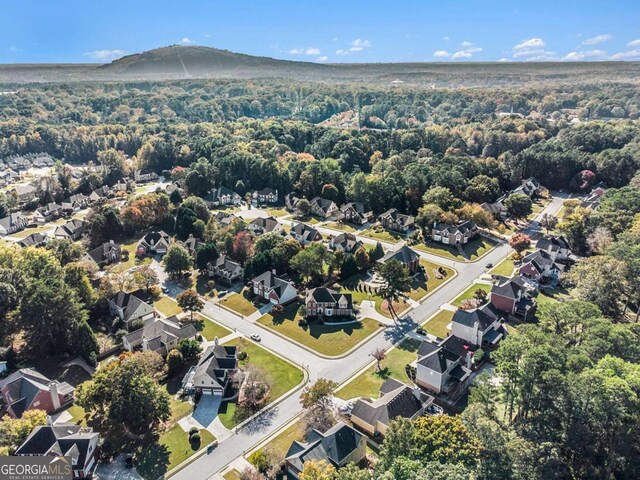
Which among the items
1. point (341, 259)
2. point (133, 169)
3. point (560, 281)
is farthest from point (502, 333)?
point (133, 169)

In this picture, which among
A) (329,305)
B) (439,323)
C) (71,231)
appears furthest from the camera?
(71,231)

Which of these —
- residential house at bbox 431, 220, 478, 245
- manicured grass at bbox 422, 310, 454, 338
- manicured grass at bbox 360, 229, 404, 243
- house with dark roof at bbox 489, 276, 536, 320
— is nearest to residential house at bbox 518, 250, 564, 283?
house with dark roof at bbox 489, 276, 536, 320

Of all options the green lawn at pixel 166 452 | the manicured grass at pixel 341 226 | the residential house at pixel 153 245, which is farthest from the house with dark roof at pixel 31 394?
the manicured grass at pixel 341 226

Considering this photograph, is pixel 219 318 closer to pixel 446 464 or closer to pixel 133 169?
pixel 446 464

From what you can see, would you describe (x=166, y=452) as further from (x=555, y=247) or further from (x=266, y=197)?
(x=266, y=197)

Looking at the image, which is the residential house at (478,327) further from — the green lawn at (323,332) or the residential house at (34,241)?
the residential house at (34,241)

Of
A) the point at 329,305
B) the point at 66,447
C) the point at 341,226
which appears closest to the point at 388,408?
the point at 329,305
